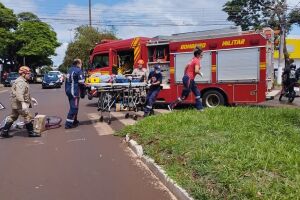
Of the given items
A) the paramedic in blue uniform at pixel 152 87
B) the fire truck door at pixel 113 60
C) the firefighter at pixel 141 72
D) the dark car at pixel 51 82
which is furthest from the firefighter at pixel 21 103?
the dark car at pixel 51 82

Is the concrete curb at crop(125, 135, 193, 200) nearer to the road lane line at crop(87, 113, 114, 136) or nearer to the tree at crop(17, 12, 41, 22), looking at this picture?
the road lane line at crop(87, 113, 114, 136)

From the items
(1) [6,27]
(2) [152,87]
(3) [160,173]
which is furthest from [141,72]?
(1) [6,27]

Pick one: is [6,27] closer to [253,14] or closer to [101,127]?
[253,14]

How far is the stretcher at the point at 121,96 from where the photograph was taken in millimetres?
12422

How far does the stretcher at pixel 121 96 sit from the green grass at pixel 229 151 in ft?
6.91

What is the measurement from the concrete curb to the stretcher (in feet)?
10.6

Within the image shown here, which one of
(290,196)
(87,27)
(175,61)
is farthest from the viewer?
(87,27)

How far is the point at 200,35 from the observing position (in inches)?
607

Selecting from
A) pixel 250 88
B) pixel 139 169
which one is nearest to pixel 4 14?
pixel 250 88

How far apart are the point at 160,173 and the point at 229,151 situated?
3.53 ft

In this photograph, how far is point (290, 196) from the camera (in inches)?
181

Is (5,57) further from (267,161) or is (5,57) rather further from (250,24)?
(267,161)

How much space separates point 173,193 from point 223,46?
9459mm

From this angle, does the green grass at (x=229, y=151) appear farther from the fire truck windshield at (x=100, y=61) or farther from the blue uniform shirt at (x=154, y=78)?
the fire truck windshield at (x=100, y=61)
